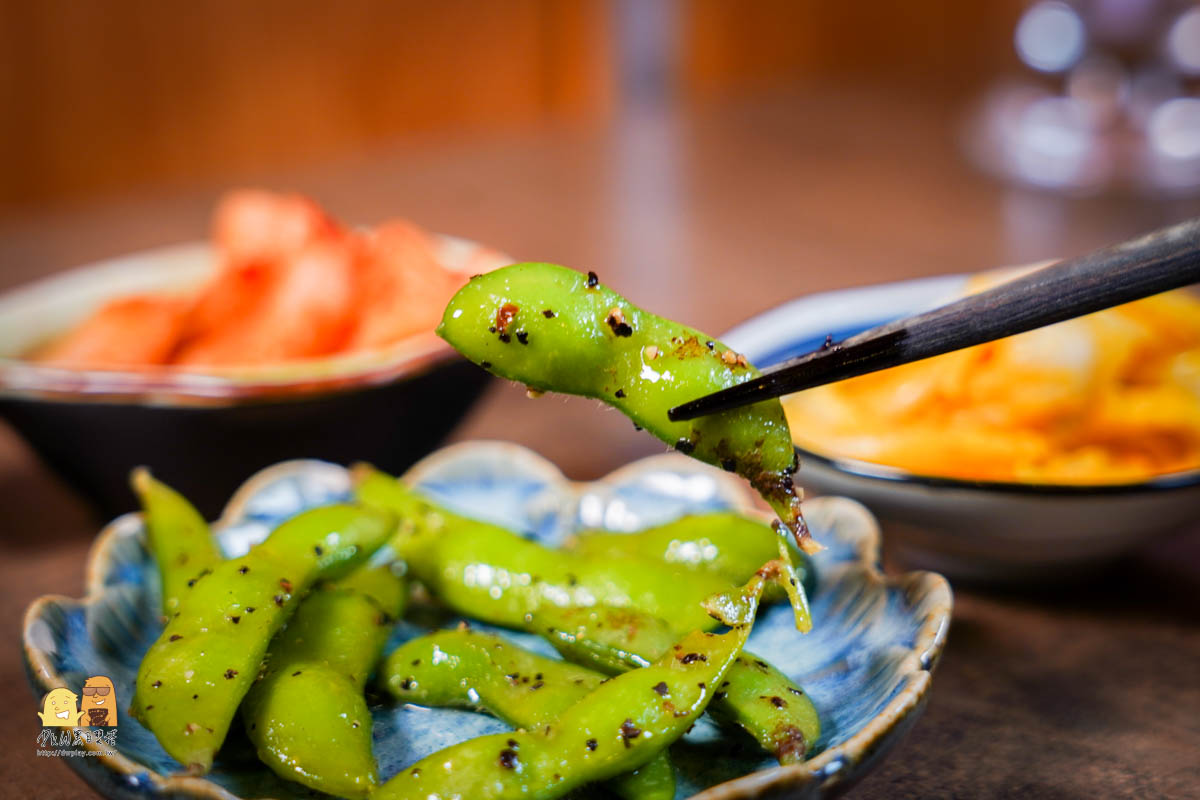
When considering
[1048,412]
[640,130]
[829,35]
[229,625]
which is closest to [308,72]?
[640,130]

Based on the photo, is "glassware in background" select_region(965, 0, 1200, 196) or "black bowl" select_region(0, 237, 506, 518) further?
"glassware in background" select_region(965, 0, 1200, 196)

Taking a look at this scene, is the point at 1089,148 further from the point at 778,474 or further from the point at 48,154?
the point at 48,154

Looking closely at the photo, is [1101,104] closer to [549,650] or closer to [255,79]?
[255,79]

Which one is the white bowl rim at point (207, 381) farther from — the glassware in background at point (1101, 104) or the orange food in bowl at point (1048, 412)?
the glassware in background at point (1101, 104)

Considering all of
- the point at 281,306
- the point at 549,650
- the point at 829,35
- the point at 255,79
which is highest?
the point at 829,35

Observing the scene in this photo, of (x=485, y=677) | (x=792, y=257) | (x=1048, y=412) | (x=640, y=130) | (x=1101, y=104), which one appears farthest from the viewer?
(x=1101, y=104)

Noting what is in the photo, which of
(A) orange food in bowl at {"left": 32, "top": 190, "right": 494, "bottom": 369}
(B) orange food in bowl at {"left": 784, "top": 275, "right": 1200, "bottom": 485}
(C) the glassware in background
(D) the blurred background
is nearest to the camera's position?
(B) orange food in bowl at {"left": 784, "top": 275, "right": 1200, "bottom": 485}

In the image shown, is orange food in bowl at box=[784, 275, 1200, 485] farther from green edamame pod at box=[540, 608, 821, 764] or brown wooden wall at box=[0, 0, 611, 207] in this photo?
brown wooden wall at box=[0, 0, 611, 207]

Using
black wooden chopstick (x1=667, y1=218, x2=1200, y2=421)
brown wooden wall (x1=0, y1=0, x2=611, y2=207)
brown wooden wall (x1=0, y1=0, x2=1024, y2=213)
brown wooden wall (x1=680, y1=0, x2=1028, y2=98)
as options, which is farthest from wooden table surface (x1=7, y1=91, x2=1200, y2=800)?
brown wooden wall (x1=680, y1=0, x2=1028, y2=98)
